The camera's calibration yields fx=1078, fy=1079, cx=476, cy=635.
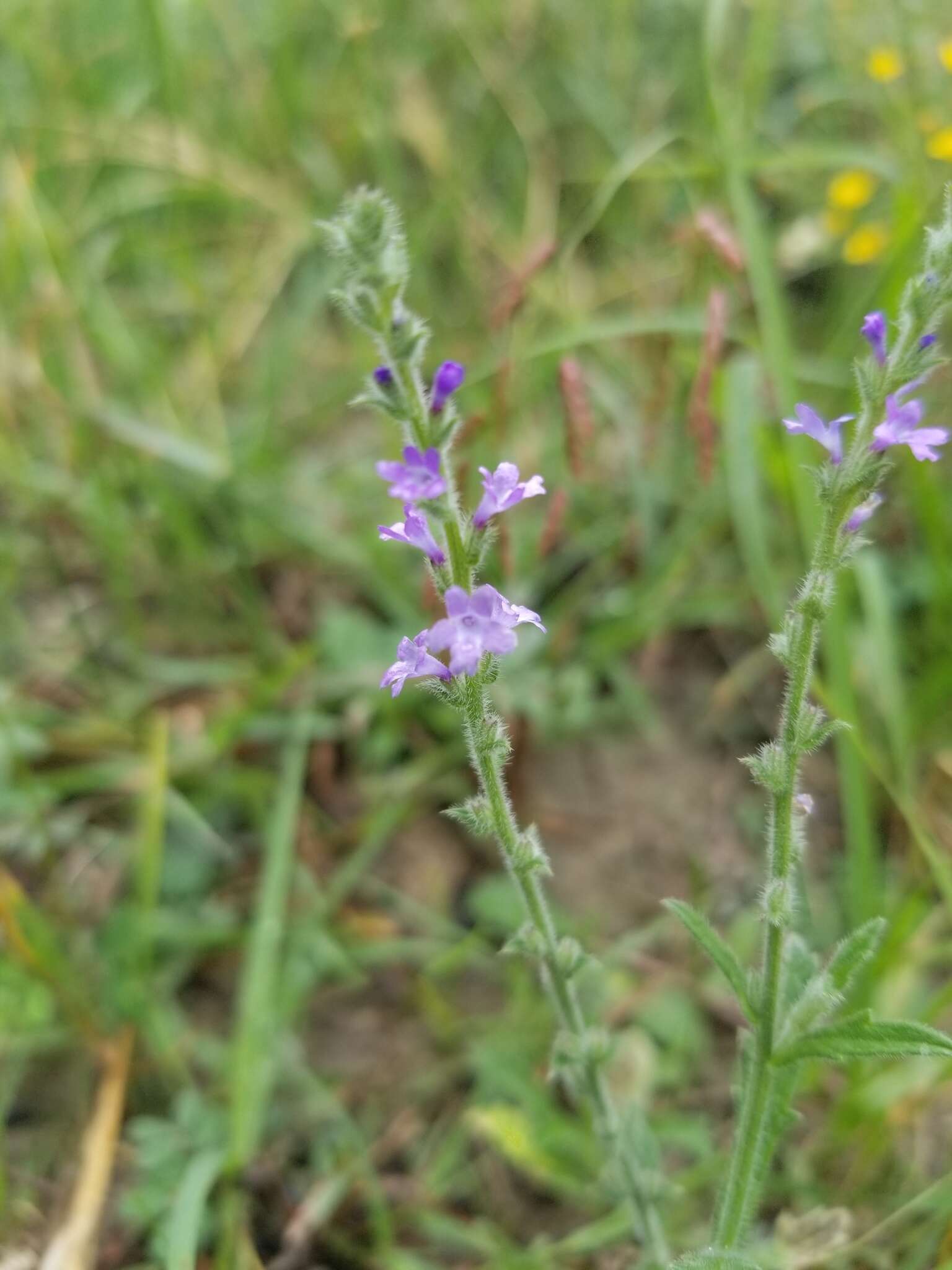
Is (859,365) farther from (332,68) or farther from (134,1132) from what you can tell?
(332,68)

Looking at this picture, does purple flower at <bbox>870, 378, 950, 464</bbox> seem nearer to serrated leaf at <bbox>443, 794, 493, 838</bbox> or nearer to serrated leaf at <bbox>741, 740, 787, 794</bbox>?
serrated leaf at <bbox>741, 740, 787, 794</bbox>

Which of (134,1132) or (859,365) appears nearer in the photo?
(859,365)

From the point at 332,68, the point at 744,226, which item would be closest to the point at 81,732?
the point at 744,226

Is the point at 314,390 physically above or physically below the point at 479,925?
above

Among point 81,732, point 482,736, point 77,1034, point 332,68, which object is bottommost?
point 77,1034

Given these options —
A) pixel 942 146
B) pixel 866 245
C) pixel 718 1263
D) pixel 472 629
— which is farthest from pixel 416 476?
pixel 866 245

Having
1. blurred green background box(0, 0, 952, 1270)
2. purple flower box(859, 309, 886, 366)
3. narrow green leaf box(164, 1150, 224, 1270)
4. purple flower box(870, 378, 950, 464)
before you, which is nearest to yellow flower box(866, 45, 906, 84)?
blurred green background box(0, 0, 952, 1270)
